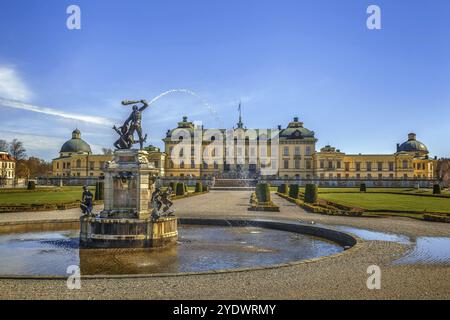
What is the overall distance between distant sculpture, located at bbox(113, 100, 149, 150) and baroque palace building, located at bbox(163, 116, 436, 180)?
74170 mm

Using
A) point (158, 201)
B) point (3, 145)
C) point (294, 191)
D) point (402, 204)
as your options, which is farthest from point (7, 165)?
point (158, 201)

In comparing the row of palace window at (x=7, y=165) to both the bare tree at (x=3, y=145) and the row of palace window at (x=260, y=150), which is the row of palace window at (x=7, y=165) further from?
the row of palace window at (x=260, y=150)

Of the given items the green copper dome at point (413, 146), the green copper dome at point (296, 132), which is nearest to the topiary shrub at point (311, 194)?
the green copper dome at point (296, 132)

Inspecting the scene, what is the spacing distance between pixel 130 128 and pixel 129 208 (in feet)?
10.2

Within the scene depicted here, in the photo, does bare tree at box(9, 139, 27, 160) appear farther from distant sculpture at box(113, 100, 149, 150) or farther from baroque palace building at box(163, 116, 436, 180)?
distant sculpture at box(113, 100, 149, 150)

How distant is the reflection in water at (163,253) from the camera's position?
37.4 ft

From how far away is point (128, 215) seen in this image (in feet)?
50.4

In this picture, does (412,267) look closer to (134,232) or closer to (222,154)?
(134,232)

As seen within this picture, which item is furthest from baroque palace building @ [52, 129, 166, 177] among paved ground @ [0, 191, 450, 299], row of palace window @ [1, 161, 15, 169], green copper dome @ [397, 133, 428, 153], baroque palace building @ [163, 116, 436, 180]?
paved ground @ [0, 191, 450, 299]

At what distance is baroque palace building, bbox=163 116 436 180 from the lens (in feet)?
302

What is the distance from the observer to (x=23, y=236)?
1728 centimetres

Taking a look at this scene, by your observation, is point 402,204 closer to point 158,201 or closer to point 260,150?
point 158,201
